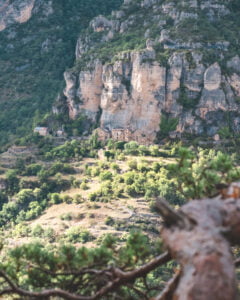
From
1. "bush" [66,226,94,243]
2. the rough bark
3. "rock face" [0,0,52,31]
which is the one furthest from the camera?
"rock face" [0,0,52,31]

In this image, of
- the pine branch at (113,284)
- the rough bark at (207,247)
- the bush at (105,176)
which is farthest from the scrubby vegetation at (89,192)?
the rough bark at (207,247)

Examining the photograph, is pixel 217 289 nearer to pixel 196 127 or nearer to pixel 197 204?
pixel 197 204

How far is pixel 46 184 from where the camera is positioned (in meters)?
32.1

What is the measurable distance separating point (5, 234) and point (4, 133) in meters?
20.9

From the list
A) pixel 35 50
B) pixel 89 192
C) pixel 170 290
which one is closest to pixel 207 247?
pixel 170 290

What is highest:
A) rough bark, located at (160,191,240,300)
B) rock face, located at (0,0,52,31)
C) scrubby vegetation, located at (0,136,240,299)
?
rough bark, located at (160,191,240,300)

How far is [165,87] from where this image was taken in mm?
37938

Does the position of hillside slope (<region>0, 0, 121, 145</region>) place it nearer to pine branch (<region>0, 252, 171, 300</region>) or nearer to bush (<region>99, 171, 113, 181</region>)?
bush (<region>99, 171, 113, 181</region>)

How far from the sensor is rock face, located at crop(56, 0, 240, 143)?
37.0m

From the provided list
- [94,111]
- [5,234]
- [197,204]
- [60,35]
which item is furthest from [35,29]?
[197,204]

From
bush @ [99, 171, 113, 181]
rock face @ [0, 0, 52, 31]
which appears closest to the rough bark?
bush @ [99, 171, 113, 181]

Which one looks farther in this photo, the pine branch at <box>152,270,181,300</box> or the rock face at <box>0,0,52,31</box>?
the rock face at <box>0,0,52,31</box>

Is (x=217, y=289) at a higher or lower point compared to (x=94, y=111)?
higher

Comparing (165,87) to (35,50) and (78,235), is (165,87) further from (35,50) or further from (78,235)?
(35,50)
